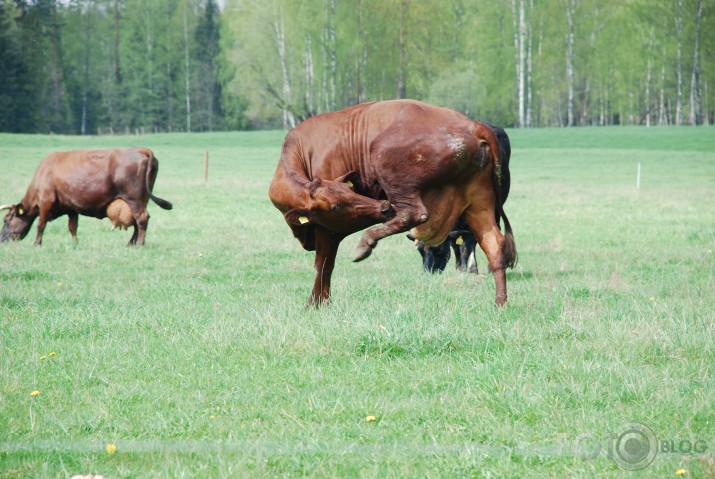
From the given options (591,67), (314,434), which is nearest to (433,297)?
(314,434)

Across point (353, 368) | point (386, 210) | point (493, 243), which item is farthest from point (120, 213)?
point (353, 368)

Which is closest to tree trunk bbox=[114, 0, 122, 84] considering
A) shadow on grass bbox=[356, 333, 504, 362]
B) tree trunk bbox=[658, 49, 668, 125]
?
tree trunk bbox=[658, 49, 668, 125]

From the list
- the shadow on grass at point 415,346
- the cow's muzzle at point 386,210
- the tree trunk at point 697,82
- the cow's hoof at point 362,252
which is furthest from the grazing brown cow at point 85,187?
the tree trunk at point 697,82

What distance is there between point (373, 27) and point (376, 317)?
177 feet

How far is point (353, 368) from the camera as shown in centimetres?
537

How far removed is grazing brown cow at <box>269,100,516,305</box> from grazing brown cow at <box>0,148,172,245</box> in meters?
7.86

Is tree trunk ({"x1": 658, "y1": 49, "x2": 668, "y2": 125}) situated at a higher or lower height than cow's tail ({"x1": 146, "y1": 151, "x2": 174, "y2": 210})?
higher

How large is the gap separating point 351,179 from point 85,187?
8.89 meters

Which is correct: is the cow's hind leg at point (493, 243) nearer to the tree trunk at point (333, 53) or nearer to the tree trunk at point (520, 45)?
the tree trunk at point (333, 53)

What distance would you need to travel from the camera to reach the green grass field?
12.8ft

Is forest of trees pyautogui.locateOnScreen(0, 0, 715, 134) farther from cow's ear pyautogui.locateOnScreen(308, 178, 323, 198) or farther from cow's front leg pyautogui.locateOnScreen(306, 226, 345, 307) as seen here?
cow's ear pyautogui.locateOnScreen(308, 178, 323, 198)

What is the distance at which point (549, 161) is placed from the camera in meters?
43.0

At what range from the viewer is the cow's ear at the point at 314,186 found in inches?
273

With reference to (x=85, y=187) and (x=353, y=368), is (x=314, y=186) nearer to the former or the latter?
(x=353, y=368)
